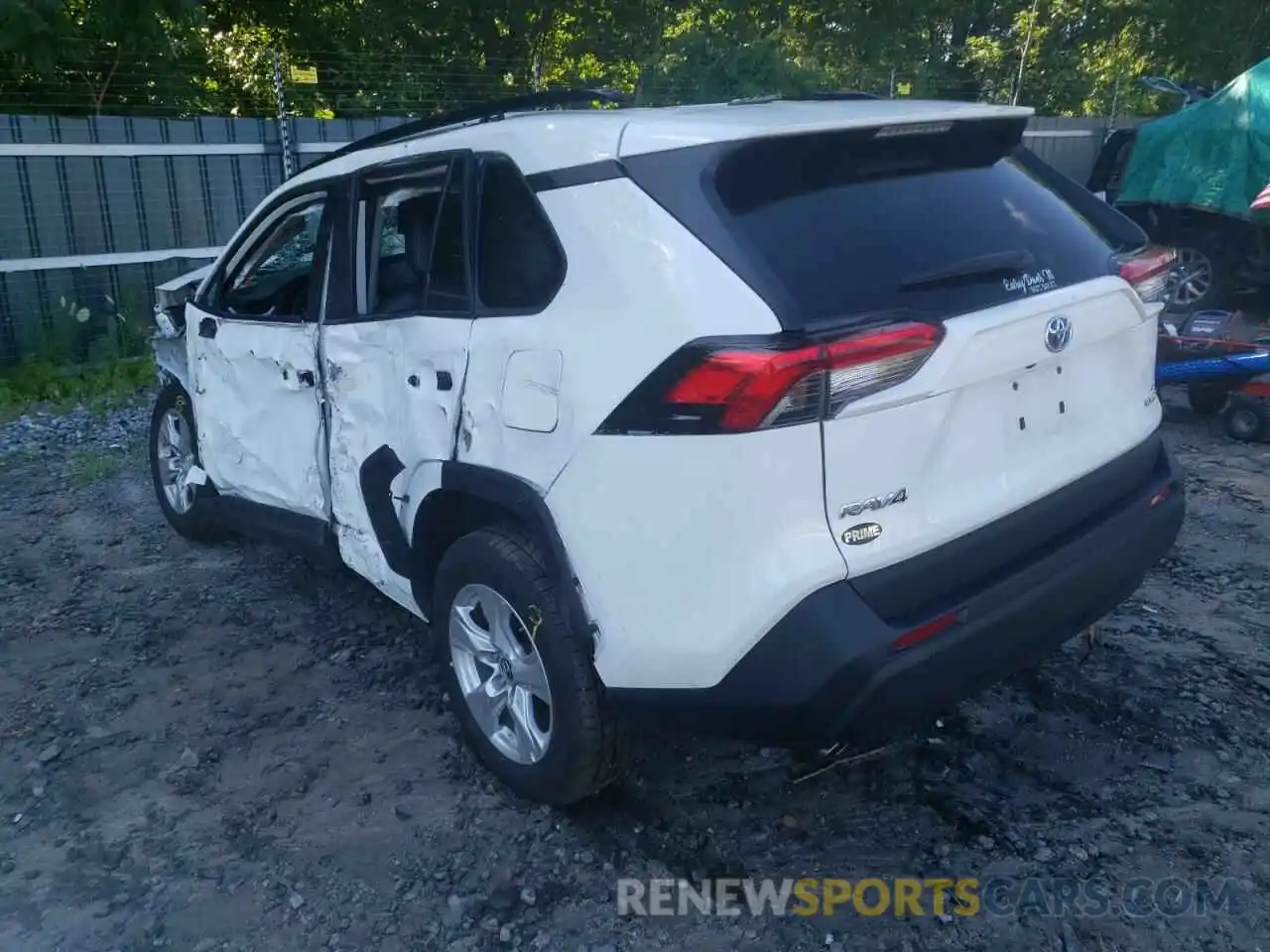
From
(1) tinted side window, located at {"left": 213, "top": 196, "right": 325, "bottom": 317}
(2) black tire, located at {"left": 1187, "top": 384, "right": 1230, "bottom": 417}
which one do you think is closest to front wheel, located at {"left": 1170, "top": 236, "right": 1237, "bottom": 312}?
(2) black tire, located at {"left": 1187, "top": 384, "right": 1230, "bottom": 417}

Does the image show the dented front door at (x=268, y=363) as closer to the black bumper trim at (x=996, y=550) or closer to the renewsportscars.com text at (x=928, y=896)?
the renewsportscars.com text at (x=928, y=896)

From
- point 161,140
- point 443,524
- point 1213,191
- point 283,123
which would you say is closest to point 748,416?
point 443,524

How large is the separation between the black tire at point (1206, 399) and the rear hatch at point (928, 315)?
14.2ft

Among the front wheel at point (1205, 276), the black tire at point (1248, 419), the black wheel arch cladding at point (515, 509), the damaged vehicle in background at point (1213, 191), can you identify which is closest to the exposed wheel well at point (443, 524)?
the black wheel arch cladding at point (515, 509)

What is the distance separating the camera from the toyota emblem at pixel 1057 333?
2777mm

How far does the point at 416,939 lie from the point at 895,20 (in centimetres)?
1969

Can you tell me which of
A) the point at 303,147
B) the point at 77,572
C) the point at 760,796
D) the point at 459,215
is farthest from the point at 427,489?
the point at 303,147

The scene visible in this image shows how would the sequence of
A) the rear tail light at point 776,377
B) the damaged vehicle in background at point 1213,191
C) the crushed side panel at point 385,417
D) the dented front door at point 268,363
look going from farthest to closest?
the damaged vehicle in background at point 1213,191, the dented front door at point 268,363, the crushed side panel at point 385,417, the rear tail light at point 776,377

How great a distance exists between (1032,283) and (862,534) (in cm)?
88

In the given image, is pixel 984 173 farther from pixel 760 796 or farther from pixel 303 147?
pixel 303 147

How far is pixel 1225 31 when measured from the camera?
61.6 ft

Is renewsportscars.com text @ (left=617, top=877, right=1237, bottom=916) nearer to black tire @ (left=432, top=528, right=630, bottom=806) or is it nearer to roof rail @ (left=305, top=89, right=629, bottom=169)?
black tire @ (left=432, top=528, right=630, bottom=806)

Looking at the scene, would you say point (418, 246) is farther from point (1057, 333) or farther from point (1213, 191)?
point (1213, 191)

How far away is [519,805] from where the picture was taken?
3256 millimetres
